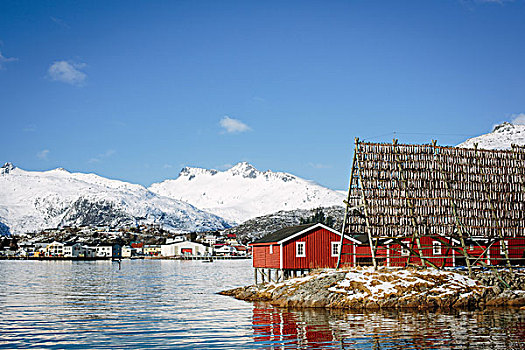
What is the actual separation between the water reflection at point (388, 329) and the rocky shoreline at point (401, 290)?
1913mm

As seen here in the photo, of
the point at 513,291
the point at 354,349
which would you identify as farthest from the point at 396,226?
the point at 354,349

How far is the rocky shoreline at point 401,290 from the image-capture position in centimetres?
3706

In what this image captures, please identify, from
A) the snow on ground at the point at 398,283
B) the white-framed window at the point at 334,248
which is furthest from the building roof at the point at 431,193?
the white-framed window at the point at 334,248

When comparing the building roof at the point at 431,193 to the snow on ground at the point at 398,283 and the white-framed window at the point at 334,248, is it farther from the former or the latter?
the white-framed window at the point at 334,248

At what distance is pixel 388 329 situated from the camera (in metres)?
28.0

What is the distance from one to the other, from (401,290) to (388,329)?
9925 mm

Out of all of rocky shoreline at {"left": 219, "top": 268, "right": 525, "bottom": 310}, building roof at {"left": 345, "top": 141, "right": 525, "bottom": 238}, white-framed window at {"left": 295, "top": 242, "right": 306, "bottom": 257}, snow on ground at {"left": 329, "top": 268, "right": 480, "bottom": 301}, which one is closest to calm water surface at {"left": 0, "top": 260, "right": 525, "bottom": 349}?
rocky shoreline at {"left": 219, "top": 268, "right": 525, "bottom": 310}

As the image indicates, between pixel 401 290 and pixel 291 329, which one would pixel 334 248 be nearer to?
pixel 401 290

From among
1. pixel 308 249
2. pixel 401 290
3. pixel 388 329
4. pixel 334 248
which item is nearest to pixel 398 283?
pixel 401 290

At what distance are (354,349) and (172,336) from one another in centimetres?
878

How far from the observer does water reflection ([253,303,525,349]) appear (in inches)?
955

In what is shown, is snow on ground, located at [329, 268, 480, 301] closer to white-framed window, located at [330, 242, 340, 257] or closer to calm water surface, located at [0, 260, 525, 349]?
calm water surface, located at [0, 260, 525, 349]

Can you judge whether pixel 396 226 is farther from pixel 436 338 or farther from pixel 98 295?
pixel 98 295

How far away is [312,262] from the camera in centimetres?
5119
